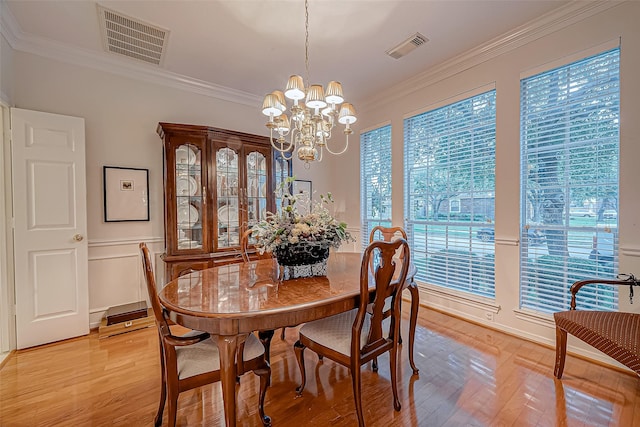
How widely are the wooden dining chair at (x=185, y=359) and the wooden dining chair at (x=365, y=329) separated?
0.37m

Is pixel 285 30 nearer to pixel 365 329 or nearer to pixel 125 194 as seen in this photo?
pixel 125 194

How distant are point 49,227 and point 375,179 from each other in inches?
148

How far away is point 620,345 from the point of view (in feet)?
5.08

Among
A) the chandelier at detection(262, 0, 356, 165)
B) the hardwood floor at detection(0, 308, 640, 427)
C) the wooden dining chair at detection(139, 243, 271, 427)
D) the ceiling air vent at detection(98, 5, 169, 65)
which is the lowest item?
the hardwood floor at detection(0, 308, 640, 427)

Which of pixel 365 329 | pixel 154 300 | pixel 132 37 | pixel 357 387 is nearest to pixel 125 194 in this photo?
pixel 132 37

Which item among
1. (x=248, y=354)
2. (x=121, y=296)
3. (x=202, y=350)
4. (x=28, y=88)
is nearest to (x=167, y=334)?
(x=202, y=350)

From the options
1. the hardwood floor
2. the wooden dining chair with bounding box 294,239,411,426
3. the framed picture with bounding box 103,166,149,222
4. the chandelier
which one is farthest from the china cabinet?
the wooden dining chair with bounding box 294,239,411,426

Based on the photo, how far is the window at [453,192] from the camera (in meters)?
2.89

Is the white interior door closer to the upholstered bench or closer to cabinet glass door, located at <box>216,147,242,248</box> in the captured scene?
cabinet glass door, located at <box>216,147,242,248</box>

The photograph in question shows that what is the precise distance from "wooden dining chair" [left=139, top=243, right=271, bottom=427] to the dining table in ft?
0.30

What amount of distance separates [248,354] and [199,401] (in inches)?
27.1

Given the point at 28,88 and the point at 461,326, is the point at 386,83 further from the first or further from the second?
the point at 28,88

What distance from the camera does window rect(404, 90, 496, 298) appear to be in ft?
9.48

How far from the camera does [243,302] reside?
4.50ft
